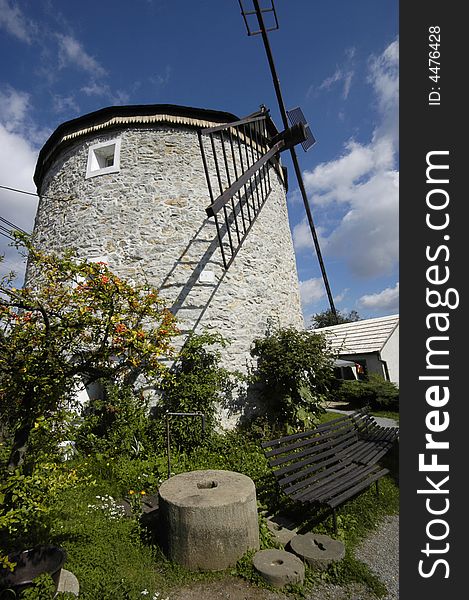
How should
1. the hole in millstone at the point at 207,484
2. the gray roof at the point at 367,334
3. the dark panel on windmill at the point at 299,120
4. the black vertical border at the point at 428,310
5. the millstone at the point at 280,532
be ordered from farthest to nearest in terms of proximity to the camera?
the gray roof at the point at 367,334 → the dark panel on windmill at the point at 299,120 → the hole in millstone at the point at 207,484 → the millstone at the point at 280,532 → the black vertical border at the point at 428,310

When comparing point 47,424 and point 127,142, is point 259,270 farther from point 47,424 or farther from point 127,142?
point 47,424

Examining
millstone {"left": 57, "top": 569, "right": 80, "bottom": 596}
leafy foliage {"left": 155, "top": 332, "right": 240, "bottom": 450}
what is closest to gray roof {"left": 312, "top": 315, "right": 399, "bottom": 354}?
leafy foliage {"left": 155, "top": 332, "right": 240, "bottom": 450}

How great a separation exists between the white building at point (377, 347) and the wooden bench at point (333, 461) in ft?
24.1

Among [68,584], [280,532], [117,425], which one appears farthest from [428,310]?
[117,425]

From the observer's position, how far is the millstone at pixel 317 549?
116 inches

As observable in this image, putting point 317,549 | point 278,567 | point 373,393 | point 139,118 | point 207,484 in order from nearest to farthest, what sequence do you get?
point 278,567, point 317,549, point 207,484, point 139,118, point 373,393

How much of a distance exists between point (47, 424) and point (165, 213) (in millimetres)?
6092

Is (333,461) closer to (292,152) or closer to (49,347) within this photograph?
(49,347)

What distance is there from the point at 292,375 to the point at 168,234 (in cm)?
436

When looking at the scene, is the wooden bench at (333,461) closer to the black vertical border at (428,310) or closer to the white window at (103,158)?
the black vertical border at (428,310)

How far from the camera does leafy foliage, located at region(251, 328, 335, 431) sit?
22.3 ft

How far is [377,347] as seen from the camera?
13.6 meters

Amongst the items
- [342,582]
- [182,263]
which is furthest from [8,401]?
[182,263]

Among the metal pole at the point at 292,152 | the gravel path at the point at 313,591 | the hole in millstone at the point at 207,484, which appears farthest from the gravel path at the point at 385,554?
the metal pole at the point at 292,152
